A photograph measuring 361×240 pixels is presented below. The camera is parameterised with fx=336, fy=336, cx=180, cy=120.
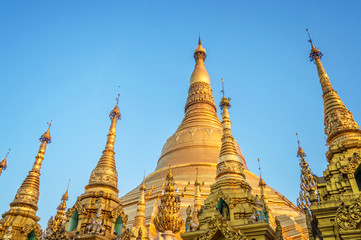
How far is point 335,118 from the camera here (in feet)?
38.9

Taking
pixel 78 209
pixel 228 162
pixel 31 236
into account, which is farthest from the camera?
pixel 31 236

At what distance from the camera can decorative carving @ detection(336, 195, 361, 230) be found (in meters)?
8.47

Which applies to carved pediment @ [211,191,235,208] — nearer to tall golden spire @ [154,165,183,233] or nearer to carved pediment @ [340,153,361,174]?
tall golden spire @ [154,165,183,233]

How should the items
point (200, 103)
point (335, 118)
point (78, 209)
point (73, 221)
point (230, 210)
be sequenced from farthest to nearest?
point (200, 103) < point (335, 118) < point (73, 221) < point (78, 209) < point (230, 210)

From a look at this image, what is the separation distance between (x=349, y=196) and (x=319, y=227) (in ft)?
4.08

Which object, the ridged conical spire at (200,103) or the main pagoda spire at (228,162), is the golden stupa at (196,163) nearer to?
the ridged conical spire at (200,103)

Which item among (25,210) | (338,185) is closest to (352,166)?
(338,185)

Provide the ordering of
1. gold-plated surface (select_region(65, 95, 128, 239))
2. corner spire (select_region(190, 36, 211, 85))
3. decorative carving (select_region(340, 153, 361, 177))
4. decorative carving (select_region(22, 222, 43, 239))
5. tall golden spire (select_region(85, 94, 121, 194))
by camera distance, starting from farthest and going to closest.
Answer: corner spire (select_region(190, 36, 211, 85))
decorative carving (select_region(22, 222, 43, 239))
tall golden spire (select_region(85, 94, 121, 194))
gold-plated surface (select_region(65, 95, 128, 239))
decorative carving (select_region(340, 153, 361, 177))

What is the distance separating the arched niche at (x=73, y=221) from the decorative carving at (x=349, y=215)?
26.5 ft

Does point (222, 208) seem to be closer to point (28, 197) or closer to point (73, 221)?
point (73, 221)

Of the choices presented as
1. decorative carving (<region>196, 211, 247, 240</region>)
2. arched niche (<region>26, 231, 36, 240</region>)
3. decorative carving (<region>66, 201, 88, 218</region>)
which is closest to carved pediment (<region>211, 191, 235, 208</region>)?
decorative carving (<region>196, 211, 247, 240</region>)

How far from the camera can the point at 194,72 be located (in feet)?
128

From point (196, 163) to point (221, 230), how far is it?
19103 mm

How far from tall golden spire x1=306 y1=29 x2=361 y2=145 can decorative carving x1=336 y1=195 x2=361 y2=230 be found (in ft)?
9.74
